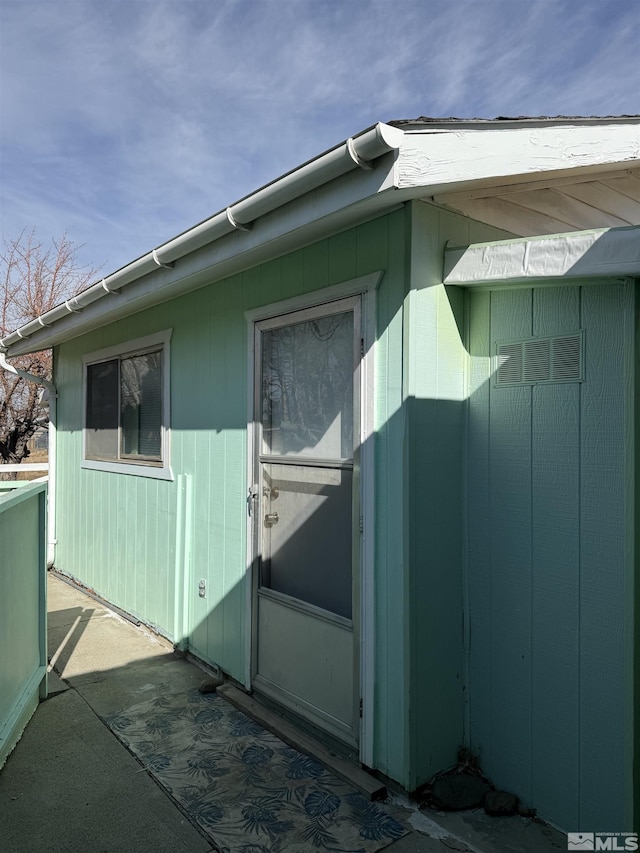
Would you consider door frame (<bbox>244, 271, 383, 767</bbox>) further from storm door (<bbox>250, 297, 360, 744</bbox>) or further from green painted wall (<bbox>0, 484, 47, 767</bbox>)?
green painted wall (<bbox>0, 484, 47, 767</bbox>)

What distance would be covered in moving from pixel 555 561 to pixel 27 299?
482 inches

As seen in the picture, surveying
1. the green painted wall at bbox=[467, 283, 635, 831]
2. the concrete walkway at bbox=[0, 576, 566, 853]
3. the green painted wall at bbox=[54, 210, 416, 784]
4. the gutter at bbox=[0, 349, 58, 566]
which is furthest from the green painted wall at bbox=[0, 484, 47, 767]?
the gutter at bbox=[0, 349, 58, 566]

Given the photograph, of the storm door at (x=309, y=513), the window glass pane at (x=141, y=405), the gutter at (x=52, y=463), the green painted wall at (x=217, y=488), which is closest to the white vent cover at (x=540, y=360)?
the green painted wall at (x=217, y=488)

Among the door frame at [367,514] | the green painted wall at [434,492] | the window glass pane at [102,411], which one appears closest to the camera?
the green painted wall at [434,492]

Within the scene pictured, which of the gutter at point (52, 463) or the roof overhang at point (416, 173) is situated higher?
the roof overhang at point (416, 173)

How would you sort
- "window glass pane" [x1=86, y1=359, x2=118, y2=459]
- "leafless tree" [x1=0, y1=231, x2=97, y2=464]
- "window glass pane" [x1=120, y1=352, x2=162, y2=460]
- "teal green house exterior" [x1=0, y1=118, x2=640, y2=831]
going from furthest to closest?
"leafless tree" [x1=0, y1=231, x2=97, y2=464] < "window glass pane" [x1=86, y1=359, x2=118, y2=459] < "window glass pane" [x1=120, y1=352, x2=162, y2=460] < "teal green house exterior" [x1=0, y1=118, x2=640, y2=831]

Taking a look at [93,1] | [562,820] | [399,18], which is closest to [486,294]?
[562,820]

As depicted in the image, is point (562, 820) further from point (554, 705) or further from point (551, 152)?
point (551, 152)

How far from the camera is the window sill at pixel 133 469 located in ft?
13.7

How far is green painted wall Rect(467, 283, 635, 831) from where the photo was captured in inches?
77.1

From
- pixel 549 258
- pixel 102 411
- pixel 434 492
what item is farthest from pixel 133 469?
pixel 549 258

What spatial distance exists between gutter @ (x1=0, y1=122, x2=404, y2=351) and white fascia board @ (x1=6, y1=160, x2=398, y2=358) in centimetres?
4

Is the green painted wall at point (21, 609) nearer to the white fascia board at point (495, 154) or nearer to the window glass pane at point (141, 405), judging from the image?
the window glass pane at point (141, 405)

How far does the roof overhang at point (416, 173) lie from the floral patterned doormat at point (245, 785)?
7.58ft
